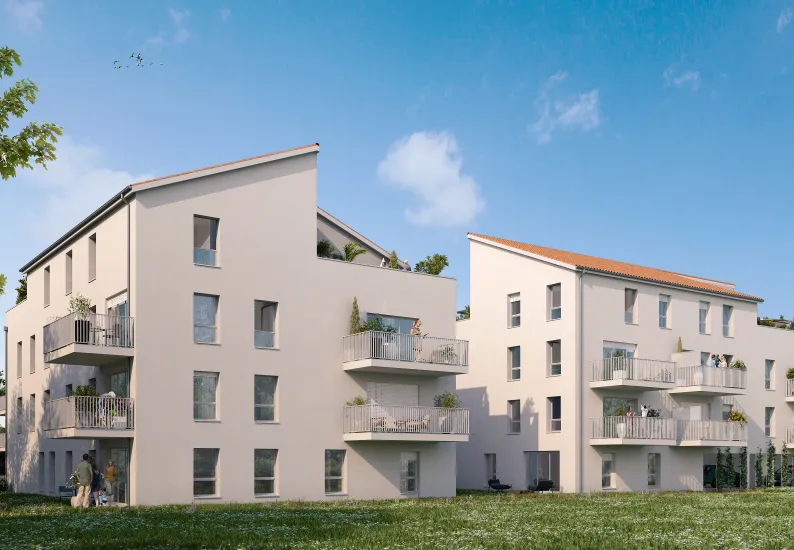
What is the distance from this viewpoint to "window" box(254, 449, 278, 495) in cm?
3447

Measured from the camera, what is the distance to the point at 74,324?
32281mm

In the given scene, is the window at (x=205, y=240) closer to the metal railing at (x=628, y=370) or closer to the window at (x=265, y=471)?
the window at (x=265, y=471)

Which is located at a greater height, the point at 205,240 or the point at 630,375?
the point at 205,240

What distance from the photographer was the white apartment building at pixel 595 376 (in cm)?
4353

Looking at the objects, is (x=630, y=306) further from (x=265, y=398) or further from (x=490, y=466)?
(x=265, y=398)

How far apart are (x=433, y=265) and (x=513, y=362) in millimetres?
7301

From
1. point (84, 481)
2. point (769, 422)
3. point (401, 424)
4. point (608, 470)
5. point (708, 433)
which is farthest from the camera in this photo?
point (769, 422)

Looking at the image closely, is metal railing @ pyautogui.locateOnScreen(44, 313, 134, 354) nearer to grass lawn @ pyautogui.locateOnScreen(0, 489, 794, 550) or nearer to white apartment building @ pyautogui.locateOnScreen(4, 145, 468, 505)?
white apartment building @ pyautogui.locateOnScreen(4, 145, 468, 505)

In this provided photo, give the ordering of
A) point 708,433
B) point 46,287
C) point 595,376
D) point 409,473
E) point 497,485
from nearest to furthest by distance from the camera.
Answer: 1. point 409,473
2. point 46,287
3. point 595,376
4. point 497,485
5. point 708,433

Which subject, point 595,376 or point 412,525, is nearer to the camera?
point 412,525

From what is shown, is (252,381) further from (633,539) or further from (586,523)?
(633,539)

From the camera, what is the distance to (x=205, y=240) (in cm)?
3466

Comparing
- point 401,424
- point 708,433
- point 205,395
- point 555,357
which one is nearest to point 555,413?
point 555,357

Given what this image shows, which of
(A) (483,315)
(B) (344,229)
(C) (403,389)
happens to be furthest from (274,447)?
(A) (483,315)
